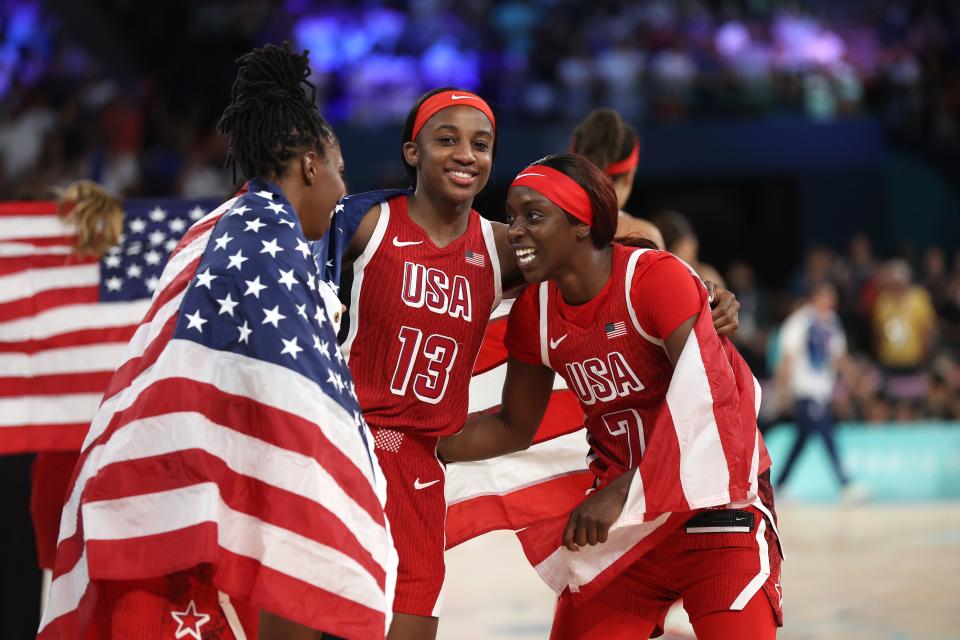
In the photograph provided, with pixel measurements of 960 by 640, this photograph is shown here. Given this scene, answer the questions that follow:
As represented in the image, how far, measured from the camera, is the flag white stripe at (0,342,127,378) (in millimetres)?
5660

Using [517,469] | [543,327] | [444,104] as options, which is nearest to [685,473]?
[543,327]

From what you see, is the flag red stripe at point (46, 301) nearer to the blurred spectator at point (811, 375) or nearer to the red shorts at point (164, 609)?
the red shorts at point (164, 609)

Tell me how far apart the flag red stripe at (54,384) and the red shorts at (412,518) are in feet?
7.75

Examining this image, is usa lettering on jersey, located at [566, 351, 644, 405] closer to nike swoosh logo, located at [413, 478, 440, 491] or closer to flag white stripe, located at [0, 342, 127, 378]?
nike swoosh logo, located at [413, 478, 440, 491]

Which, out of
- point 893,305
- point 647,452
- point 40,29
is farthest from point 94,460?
point 40,29

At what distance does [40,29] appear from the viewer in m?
16.0

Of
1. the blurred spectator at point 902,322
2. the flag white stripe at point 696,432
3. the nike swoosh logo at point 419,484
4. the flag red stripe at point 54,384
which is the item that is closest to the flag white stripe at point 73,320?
the flag red stripe at point 54,384

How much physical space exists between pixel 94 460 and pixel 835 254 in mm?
15613

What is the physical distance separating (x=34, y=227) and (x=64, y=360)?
643 millimetres

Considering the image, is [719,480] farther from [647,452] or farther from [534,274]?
[534,274]

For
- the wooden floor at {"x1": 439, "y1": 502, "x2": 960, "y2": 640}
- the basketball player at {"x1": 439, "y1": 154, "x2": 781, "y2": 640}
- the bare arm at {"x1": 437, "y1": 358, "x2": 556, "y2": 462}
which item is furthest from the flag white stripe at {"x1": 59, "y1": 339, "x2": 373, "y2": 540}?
the wooden floor at {"x1": 439, "y1": 502, "x2": 960, "y2": 640}

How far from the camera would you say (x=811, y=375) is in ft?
40.2

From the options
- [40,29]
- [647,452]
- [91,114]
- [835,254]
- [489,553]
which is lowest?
[489,553]

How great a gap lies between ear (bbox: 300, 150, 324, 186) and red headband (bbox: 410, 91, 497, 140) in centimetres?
89
